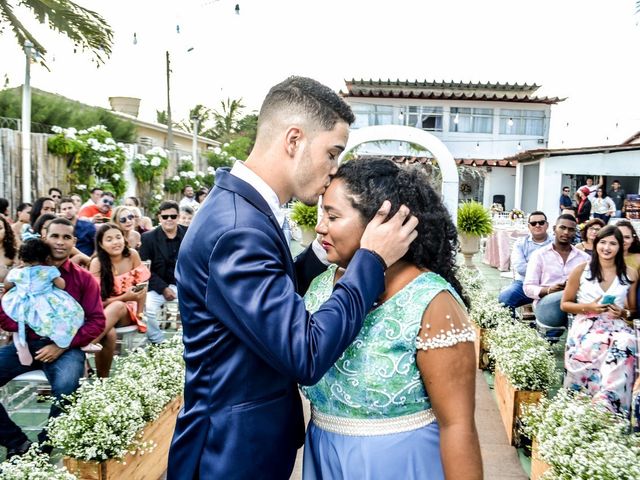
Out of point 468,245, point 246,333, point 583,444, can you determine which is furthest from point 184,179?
point 246,333

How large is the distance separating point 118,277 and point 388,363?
450 cm

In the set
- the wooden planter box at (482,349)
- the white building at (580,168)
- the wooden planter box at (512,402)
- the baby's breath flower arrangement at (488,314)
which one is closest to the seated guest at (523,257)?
the baby's breath flower arrangement at (488,314)

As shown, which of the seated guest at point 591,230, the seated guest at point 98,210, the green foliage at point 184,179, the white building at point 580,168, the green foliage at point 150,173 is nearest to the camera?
the seated guest at point 591,230

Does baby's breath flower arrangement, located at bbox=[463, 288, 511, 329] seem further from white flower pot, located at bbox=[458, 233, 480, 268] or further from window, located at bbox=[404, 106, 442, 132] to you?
window, located at bbox=[404, 106, 442, 132]

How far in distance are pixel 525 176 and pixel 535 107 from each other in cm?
667

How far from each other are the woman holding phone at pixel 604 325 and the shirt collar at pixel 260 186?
3.67 metres

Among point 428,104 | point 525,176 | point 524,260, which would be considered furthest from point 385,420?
point 428,104

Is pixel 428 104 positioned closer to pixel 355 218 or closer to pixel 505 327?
pixel 505 327

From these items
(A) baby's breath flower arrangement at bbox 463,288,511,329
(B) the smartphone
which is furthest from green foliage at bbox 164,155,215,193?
(B) the smartphone

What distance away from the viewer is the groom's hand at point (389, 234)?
1661mm

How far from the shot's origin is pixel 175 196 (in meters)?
22.4

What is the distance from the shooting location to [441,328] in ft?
5.64

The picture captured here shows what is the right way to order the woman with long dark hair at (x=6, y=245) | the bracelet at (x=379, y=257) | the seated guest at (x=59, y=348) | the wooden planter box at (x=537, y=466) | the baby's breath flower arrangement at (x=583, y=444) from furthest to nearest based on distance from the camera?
the woman with long dark hair at (x=6, y=245)
the seated guest at (x=59, y=348)
the wooden planter box at (x=537, y=466)
the baby's breath flower arrangement at (x=583, y=444)
the bracelet at (x=379, y=257)

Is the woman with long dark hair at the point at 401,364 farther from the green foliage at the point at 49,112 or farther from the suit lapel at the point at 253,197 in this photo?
the green foliage at the point at 49,112
